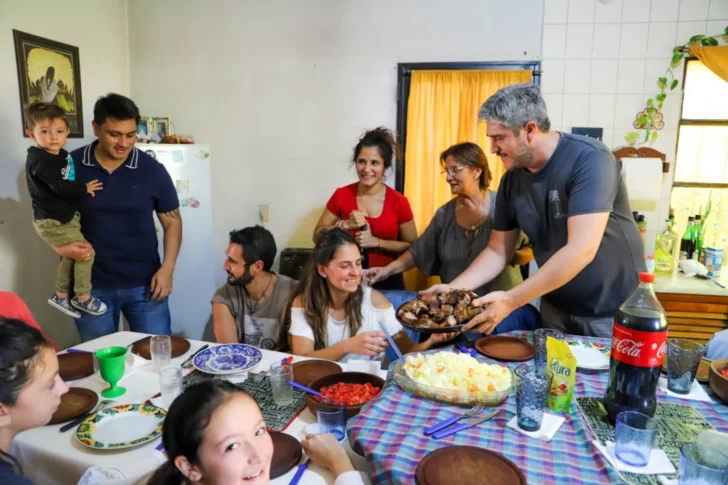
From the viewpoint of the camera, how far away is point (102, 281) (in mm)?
2701

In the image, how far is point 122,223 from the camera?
270cm

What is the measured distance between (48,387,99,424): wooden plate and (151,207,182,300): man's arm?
1.09 m

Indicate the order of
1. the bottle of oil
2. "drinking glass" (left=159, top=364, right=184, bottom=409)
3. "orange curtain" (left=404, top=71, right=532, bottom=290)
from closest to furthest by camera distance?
"drinking glass" (left=159, top=364, right=184, bottom=409), the bottle of oil, "orange curtain" (left=404, top=71, right=532, bottom=290)

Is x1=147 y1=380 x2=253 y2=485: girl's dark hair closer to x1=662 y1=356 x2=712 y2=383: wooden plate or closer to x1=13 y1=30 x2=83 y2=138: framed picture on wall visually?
x1=662 y1=356 x2=712 y2=383: wooden plate

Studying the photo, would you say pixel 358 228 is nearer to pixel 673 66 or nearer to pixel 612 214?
pixel 612 214

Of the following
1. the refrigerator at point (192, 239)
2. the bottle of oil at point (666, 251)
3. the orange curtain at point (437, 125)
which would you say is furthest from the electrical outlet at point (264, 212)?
the bottle of oil at point (666, 251)

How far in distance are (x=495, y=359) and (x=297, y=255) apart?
2473mm

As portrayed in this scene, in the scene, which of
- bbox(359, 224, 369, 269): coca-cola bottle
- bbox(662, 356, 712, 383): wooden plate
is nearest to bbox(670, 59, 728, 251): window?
bbox(359, 224, 369, 269): coca-cola bottle

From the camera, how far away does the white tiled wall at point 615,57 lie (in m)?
3.38

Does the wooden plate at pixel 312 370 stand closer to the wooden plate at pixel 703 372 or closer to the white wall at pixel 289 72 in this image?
the wooden plate at pixel 703 372

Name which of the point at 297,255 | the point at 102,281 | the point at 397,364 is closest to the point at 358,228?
the point at 297,255

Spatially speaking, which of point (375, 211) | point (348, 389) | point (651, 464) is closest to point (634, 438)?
point (651, 464)

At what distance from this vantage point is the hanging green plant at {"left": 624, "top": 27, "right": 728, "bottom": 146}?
11.1 ft

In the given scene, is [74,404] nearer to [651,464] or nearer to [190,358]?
[190,358]
